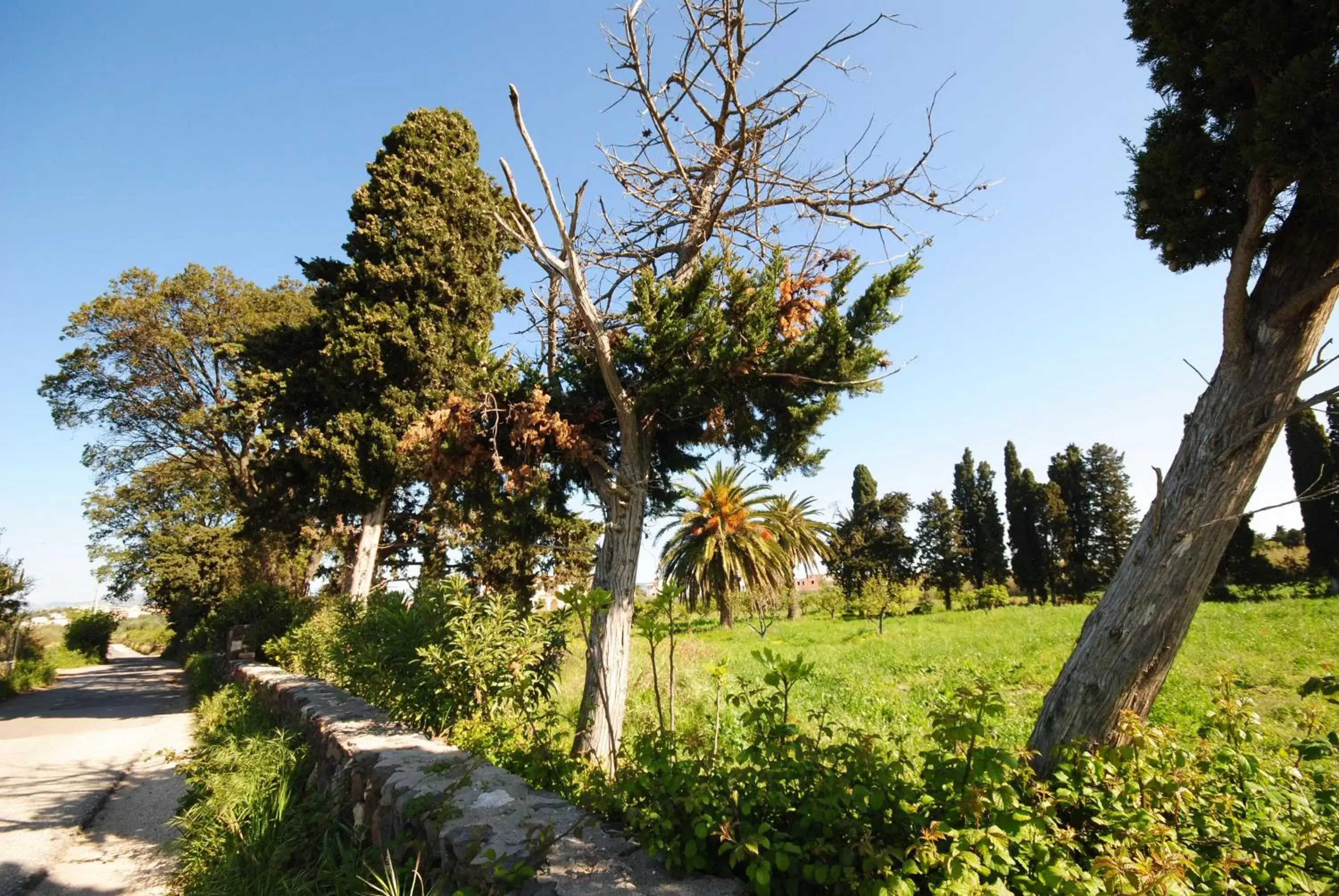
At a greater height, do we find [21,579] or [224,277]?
[224,277]

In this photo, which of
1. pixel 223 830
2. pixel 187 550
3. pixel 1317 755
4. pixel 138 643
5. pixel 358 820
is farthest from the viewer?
pixel 138 643

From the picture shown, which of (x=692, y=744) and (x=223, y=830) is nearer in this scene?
(x=692, y=744)

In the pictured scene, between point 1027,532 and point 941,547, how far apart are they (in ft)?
15.2

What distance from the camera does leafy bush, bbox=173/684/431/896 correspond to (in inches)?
136

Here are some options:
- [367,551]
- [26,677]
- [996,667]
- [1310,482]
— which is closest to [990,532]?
[1310,482]

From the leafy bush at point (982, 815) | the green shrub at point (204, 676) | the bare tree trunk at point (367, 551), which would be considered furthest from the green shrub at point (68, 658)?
the leafy bush at point (982, 815)

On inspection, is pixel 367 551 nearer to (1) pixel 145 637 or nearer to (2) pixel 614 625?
(2) pixel 614 625

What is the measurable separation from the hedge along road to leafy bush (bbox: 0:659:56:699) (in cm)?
142

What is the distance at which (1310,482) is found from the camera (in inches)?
828

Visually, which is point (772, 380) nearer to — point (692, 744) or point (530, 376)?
point (530, 376)

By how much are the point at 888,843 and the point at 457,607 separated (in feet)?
15.5

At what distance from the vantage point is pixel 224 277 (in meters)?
16.2

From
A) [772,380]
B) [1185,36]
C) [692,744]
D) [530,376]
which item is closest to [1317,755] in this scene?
[692,744]

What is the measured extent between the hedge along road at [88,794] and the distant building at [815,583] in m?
22.1
